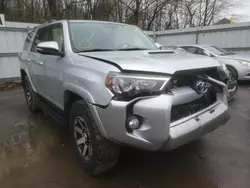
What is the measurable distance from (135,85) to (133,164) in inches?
49.3

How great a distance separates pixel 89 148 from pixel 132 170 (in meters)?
0.61

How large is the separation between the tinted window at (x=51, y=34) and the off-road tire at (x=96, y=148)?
43.9 inches

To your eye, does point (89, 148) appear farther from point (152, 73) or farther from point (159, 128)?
point (152, 73)

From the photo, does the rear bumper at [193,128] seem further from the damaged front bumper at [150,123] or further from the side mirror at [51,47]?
the side mirror at [51,47]

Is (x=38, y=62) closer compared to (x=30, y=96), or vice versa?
(x=38, y=62)

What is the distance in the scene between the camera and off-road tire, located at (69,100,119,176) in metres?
2.41

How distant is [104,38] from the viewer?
341 centimetres

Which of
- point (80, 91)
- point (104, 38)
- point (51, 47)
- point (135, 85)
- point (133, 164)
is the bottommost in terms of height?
point (133, 164)

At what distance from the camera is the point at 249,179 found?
8.64 feet

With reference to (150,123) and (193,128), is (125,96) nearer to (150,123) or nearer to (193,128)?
(150,123)

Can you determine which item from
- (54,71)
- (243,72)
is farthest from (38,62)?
(243,72)

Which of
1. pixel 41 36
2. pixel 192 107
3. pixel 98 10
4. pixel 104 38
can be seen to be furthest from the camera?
pixel 98 10

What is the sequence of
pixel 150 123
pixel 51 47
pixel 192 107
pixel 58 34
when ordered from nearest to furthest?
pixel 150 123, pixel 192 107, pixel 51 47, pixel 58 34

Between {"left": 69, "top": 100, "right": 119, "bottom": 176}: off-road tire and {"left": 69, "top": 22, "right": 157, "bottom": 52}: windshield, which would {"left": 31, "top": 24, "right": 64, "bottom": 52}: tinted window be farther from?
{"left": 69, "top": 100, "right": 119, "bottom": 176}: off-road tire
